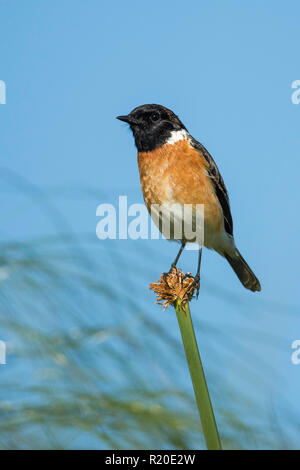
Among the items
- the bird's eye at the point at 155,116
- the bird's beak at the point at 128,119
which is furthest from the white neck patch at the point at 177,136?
the bird's beak at the point at 128,119

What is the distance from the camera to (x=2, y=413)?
2.23m

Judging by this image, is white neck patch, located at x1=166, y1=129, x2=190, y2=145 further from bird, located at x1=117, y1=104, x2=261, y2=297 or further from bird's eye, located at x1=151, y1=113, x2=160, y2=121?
bird's eye, located at x1=151, y1=113, x2=160, y2=121

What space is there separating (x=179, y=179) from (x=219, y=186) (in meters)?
0.61

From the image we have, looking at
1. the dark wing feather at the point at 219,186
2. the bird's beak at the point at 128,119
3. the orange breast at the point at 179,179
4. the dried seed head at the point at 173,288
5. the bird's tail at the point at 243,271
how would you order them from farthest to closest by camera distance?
the bird's tail at the point at 243,271 < the dark wing feather at the point at 219,186 < the bird's beak at the point at 128,119 < the orange breast at the point at 179,179 < the dried seed head at the point at 173,288

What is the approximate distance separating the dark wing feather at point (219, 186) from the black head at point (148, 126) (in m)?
0.31

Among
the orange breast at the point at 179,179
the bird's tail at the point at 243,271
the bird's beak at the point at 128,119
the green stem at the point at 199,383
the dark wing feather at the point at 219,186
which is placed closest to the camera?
the green stem at the point at 199,383

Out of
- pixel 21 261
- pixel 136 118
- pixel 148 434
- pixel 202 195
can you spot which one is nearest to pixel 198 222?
pixel 202 195

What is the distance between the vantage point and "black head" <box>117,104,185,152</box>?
498 cm

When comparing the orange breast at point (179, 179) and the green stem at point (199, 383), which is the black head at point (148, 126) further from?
the green stem at point (199, 383)

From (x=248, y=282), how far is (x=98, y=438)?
350 centimetres

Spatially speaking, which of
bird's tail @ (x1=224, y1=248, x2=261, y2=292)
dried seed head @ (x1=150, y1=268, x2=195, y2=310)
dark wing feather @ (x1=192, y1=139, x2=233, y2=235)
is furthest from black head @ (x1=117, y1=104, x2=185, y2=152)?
dried seed head @ (x1=150, y1=268, x2=195, y2=310)

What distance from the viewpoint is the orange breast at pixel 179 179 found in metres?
→ 4.67

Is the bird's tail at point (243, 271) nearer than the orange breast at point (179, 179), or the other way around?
the orange breast at point (179, 179)
